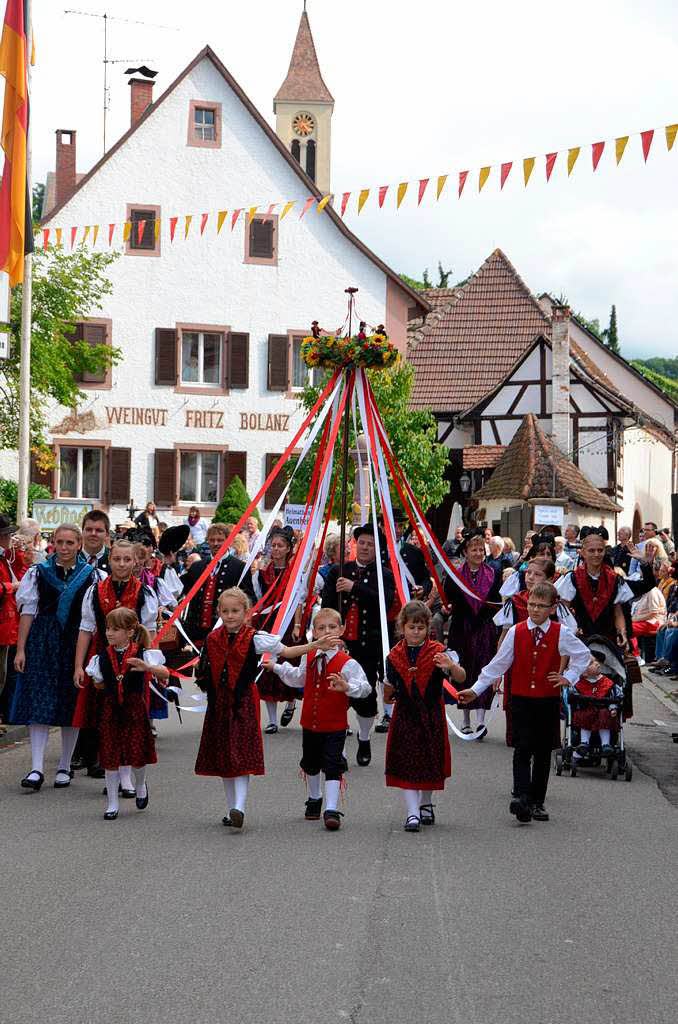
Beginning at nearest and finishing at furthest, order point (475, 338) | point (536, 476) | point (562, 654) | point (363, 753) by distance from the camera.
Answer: point (562, 654) < point (363, 753) < point (536, 476) < point (475, 338)

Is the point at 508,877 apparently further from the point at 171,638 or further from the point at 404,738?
the point at 171,638

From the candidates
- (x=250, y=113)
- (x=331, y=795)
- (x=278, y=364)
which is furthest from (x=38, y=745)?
(x=250, y=113)

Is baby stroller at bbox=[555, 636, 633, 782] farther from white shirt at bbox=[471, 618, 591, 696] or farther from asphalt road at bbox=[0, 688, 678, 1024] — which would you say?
white shirt at bbox=[471, 618, 591, 696]

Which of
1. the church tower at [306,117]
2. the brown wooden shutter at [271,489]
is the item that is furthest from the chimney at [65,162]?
the church tower at [306,117]

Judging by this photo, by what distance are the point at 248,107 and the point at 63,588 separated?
3067 centimetres

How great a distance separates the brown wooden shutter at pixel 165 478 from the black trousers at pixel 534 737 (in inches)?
1168

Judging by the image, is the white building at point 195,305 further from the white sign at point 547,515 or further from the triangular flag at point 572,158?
the triangular flag at point 572,158

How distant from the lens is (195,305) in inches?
1515

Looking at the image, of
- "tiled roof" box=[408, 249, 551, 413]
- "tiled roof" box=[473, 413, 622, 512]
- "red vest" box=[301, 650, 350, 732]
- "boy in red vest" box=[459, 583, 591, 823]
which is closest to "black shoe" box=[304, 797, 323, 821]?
"red vest" box=[301, 650, 350, 732]

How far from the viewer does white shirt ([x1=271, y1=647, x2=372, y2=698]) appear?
866 centimetres

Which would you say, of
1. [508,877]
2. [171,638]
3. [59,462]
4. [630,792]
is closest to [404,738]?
[508,877]

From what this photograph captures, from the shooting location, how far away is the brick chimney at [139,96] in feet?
135

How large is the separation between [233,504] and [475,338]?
16.0 meters

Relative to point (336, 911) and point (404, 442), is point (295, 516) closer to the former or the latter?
point (404, 442)
